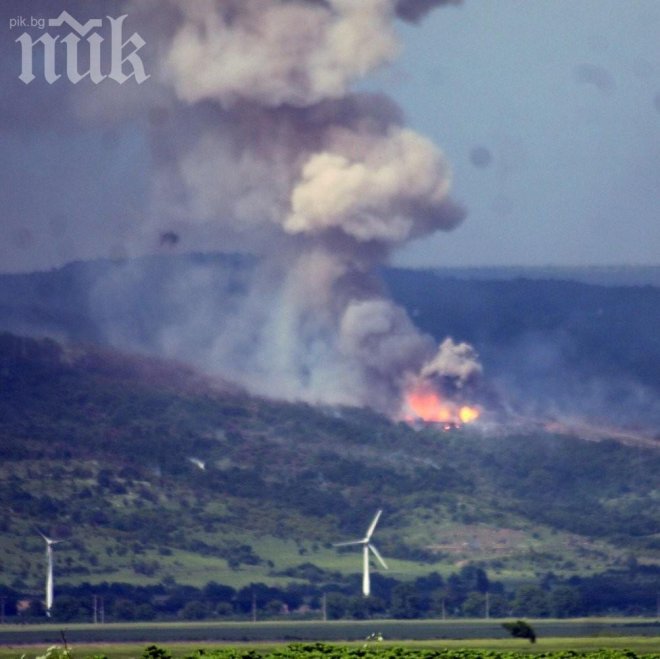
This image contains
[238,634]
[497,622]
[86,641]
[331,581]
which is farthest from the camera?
[331,581]

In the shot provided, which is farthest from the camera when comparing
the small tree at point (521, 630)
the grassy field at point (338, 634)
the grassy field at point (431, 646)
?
the small tree at point (521, 630)

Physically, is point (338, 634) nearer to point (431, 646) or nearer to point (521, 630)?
point (521, 630)

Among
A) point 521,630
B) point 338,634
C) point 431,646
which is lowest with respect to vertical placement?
point 431,646

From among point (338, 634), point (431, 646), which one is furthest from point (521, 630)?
point (338, 634)

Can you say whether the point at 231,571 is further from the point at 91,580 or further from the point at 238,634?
the point at 238,634

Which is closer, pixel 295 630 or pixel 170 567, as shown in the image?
pixel 295 630

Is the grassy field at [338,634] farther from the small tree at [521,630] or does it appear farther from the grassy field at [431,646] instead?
the small tree at [521,630]

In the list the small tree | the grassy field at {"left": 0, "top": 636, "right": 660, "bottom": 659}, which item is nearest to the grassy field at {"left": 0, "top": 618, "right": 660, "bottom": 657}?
the grassy field at {"left": 0, "top": 636, "right": 660, "bottom": 659}

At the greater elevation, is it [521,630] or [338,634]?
[338,634]

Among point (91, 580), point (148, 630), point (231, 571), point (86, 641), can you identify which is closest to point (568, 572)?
point (231, 571)

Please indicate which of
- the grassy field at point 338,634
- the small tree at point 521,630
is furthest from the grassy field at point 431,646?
the small tree at point 521,630

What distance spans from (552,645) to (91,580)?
7968 cm

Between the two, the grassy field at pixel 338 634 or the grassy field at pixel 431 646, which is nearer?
the grassy field at pixel 431 646

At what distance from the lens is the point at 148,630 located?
154 m
